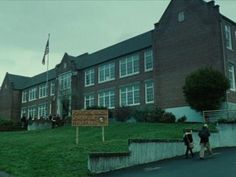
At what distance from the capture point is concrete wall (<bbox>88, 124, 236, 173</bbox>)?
53.4 feet

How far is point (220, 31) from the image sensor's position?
34.2m

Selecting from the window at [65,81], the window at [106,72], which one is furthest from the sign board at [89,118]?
the window at [65,81]

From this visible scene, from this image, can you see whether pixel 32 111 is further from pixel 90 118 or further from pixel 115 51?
pixel 90 118

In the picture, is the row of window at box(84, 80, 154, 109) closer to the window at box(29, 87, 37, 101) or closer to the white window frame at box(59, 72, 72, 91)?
the white window frame at box(59, 72, 72, 91)

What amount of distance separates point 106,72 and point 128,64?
14.4ft

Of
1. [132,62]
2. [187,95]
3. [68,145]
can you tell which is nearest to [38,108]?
[132,62]

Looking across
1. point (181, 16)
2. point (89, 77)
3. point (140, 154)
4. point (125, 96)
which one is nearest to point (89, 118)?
point (140, 154)

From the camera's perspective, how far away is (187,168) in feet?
54.2

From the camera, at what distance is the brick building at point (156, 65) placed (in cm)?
3491

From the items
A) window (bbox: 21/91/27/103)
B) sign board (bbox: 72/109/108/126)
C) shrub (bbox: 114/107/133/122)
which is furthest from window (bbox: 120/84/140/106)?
window (bbox: 21/91/27/103)

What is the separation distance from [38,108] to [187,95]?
36504 mm

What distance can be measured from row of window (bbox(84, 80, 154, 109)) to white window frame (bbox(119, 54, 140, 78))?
153 cm

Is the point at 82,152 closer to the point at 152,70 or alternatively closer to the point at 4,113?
the point at 152,70

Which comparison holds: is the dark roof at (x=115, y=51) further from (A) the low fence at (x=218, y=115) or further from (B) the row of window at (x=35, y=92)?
(A) the low fence at (x=218, y=115)
